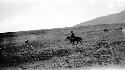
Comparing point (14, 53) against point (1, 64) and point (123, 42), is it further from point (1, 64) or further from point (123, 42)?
point (123, 42)

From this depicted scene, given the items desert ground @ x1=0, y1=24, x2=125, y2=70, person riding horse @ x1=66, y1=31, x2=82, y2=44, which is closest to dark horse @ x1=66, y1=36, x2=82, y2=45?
person riding horse @ x1=66, y1=31, x2=82, y2=44

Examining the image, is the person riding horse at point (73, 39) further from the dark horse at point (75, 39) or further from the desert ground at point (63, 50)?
the desert ground at point (63, 50)

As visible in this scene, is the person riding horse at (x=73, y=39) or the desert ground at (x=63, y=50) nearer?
the desert ground at (x=63, y=50)

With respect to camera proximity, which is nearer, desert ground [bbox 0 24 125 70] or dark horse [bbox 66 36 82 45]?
desert ground [bbox 0 24 125 70]

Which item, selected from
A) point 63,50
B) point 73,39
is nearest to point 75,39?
point 73,39

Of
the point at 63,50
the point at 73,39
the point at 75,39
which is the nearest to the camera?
the point at 63,50

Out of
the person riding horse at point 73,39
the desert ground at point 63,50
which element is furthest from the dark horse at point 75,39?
the desert ground at point 63,50

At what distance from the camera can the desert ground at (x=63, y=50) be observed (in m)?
14.6

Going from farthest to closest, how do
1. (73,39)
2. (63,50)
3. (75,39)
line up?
(73,39) < (75,39) < (63,50)

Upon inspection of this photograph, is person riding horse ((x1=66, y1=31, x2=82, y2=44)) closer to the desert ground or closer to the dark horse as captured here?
the dark horse

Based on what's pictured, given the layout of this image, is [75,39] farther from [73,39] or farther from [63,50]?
[63,50]

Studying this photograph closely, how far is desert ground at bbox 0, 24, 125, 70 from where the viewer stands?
47.8 feet

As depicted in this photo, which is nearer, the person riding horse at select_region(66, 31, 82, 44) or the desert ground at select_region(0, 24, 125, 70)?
the desert ground at select_region(0, 24, 125, 70)

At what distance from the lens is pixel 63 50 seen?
51.8 feet
